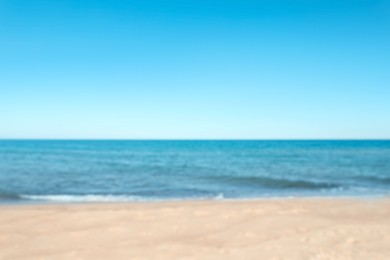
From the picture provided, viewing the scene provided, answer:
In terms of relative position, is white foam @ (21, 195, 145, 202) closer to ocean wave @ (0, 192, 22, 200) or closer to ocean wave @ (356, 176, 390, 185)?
ocean wave @ (0, 192, 22, 200)

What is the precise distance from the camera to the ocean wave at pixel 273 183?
18297 millimetres

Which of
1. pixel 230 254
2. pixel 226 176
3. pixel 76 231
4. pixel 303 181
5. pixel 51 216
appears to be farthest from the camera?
pixel 226 176

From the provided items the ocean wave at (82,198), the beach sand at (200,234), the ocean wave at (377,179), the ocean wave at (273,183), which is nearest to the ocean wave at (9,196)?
the ocean wave at (82,198)

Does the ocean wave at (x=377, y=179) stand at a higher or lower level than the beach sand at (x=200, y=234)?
lower

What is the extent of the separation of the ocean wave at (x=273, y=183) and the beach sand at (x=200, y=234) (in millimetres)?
8834

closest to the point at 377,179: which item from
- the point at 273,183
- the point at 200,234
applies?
the point at 273,183

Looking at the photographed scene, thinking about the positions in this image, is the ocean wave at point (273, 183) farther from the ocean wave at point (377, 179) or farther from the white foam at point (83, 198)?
the white foam at point (83, 198)

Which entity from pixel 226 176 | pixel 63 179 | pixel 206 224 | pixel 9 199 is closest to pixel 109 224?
pixel 206 224

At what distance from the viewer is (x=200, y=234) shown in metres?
6.78

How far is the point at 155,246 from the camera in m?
5.97

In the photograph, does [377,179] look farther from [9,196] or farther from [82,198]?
[9,196]

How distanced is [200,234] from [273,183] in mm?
13381

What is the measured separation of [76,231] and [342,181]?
17.5 meters

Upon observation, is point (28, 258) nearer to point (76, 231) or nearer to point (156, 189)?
point (76, 231)
